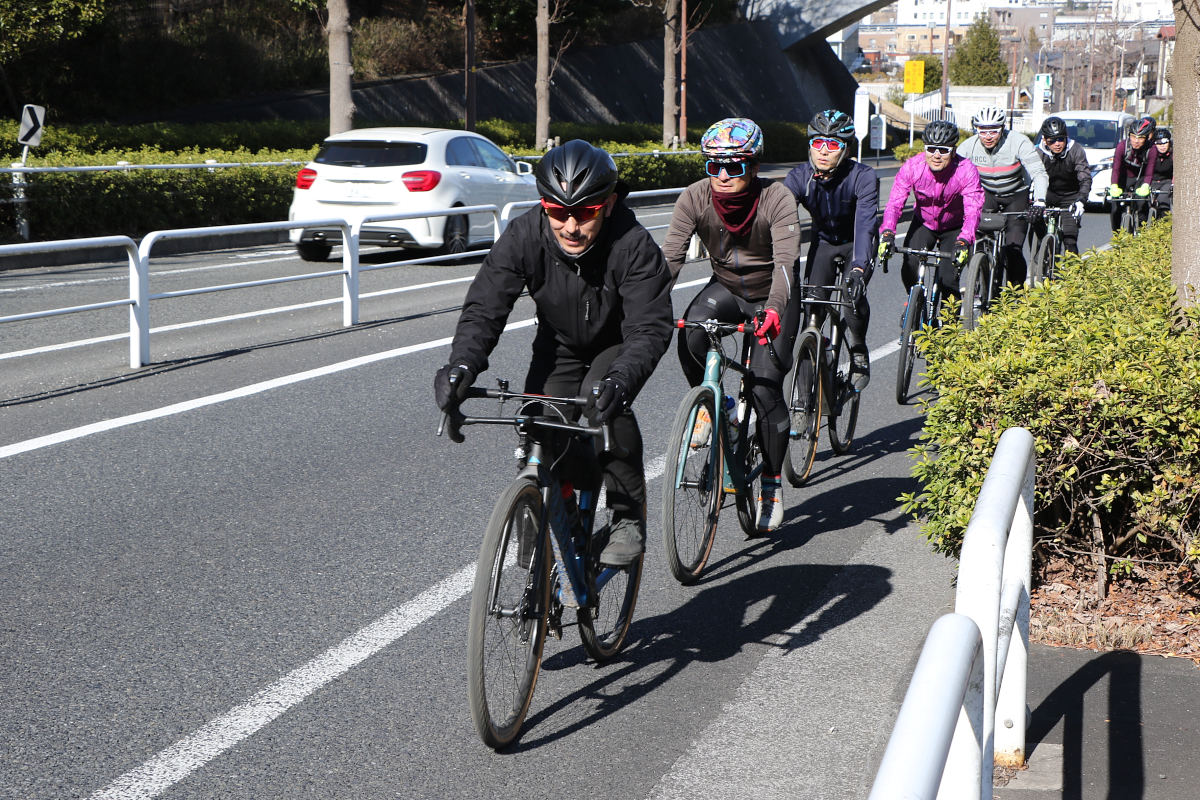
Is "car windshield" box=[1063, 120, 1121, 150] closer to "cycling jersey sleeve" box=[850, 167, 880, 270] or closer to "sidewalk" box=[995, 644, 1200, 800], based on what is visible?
"cycling jersey sleeve" box=[850, 167, 880, 270]

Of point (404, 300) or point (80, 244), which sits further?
point (404, 300)

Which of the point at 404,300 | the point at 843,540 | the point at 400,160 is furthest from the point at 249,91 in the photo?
the point at 843,540

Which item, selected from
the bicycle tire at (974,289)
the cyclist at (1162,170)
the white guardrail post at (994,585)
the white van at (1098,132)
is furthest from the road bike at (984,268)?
the white van at (1098,132)

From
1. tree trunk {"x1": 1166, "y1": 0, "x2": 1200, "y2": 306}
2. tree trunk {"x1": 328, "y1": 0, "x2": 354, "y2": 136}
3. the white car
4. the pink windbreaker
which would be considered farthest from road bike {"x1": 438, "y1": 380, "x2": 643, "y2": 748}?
tree trunk {"x1": 328, "y1": 0, "x2": 354, "y2": 136}

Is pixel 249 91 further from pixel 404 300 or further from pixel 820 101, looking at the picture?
pixel 820 101

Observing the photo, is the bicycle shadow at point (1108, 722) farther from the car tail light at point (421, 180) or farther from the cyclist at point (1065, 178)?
the car tail light at point (421, 180)

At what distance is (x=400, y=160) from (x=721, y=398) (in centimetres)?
1257

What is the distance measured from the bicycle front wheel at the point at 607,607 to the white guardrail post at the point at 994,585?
4.42 ft

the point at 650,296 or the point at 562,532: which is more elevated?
the point at 650,296

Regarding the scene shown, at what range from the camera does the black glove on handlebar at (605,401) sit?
3.69 metres

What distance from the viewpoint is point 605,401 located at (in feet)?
12.1

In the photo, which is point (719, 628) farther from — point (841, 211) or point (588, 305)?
point (841, 211)

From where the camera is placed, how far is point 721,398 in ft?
17.2

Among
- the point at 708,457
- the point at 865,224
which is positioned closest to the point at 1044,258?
the point at 865,224
